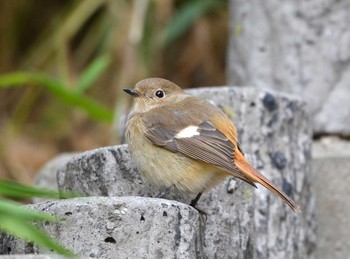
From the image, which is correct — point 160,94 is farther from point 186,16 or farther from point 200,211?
point 186,16

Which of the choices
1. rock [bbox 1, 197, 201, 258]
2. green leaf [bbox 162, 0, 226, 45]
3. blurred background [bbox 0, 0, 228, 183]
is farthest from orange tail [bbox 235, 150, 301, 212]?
green leaf [bbox 162, 0, 226, 45]

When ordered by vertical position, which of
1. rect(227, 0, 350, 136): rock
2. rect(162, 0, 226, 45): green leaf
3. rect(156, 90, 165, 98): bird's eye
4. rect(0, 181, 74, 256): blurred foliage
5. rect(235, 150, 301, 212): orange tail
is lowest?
rect(0, 181, 74, 256): blurred foliage

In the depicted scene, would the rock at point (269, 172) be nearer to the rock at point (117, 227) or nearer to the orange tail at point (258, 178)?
the orange tail at point (258, 178)

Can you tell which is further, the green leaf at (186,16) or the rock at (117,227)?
the green leaf at (186,16)

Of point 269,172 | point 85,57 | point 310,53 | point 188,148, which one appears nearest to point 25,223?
point 188,148

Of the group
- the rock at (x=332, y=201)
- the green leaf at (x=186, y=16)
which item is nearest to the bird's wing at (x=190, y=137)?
the rock at (x=332, y=201)

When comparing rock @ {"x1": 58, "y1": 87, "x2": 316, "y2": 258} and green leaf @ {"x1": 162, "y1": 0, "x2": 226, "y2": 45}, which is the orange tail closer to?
rock @ {"x1": 58, "y1": 87, "x2": 316, "y2": 258}

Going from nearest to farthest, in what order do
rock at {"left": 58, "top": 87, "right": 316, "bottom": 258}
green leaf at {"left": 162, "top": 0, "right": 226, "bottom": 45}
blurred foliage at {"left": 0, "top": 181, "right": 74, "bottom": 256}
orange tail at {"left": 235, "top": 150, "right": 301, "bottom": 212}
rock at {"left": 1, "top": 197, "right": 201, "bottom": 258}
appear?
blurred foliage at {"left": 0, "top": 181, "right": 74, "bottom": 256}, rock at {"left": 1, "top": 197, "right": 201, "bottom": 258}, orange tail at {"left": 235, "top": 150, "right": 301, "bottom": 212}, rock at {"left": 58, "top": 87, "right": 316, "bottom": 258}, green leaf at {"left": 162, "top": 0, "right": 226, "bottom": 45}
